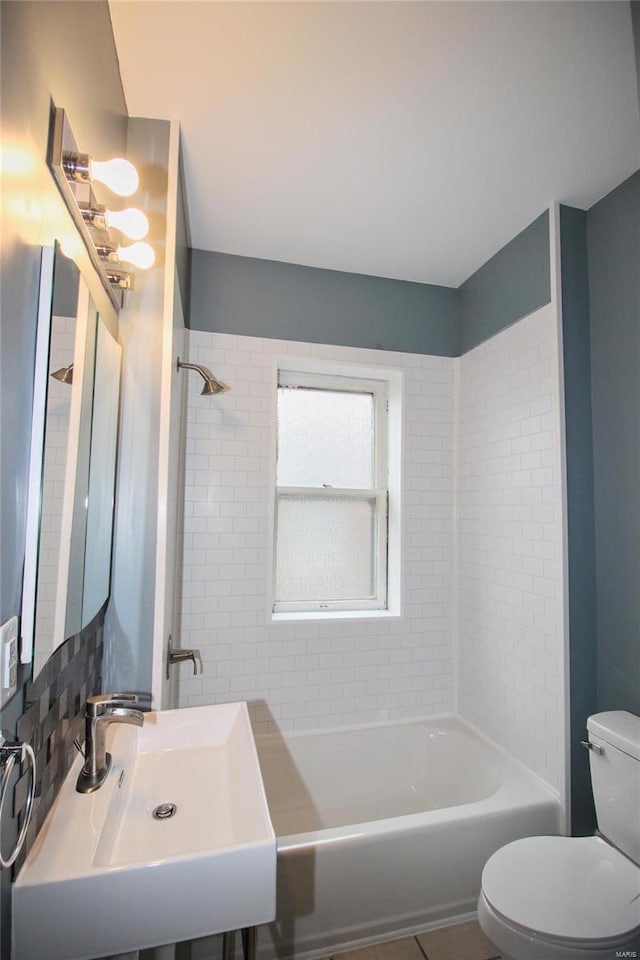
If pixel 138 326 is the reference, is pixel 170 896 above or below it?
below

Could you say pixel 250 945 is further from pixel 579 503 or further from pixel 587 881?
pixel 579 503

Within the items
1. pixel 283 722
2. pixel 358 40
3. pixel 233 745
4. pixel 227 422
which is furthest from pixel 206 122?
pixel 283 722

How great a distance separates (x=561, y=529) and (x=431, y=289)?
153cm

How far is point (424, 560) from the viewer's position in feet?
7.91


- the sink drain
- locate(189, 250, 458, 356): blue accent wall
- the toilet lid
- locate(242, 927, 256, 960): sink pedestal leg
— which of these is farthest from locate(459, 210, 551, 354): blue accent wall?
locate(242, 927, 256, 960): sink pedestal leg

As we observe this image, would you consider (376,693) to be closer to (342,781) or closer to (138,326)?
(342,781)

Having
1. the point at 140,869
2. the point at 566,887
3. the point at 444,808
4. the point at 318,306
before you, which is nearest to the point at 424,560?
the point at 444,808

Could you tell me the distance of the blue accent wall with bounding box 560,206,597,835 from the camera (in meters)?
1.72

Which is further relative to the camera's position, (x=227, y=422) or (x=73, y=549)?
(x=227, y=422)

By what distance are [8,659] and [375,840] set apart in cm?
141

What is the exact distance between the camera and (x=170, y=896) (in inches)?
32.2

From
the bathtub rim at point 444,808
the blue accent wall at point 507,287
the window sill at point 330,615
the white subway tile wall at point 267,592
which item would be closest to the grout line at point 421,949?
the bathtub rim at point 444,808

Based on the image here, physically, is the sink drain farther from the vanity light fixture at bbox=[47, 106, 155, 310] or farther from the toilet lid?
the vanity light fixture at bbox=[47, 106, 155, 310]

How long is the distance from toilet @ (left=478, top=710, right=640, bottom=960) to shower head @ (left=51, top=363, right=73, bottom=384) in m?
1.73
